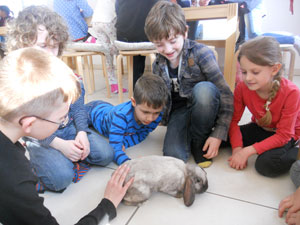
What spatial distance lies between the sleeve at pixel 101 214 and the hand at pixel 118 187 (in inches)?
0.9

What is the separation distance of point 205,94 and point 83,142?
647 mm

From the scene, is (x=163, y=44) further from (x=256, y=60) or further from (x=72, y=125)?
(x=72, y=125)

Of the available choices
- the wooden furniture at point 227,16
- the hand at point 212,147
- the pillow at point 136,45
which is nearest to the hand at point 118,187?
the hand at point 212,147

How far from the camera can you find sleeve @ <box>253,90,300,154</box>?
97 centimetres

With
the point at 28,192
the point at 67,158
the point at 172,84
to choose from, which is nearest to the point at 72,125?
the point at 67,158

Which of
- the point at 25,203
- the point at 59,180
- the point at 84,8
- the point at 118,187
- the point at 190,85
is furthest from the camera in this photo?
the point at 84,8

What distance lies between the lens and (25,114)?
0.55 metres

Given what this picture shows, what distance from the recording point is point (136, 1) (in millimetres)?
1789

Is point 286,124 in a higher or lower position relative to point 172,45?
lower

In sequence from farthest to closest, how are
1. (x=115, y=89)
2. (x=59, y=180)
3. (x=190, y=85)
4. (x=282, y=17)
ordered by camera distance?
(x=282, y=17)
(x=115, y=89)
(x=190, y=85)
(x=59, y=180)

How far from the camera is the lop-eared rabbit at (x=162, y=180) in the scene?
83 centimetres

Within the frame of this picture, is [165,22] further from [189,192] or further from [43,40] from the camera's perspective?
[189,192]

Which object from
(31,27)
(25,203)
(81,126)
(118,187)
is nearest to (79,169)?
(81,126)

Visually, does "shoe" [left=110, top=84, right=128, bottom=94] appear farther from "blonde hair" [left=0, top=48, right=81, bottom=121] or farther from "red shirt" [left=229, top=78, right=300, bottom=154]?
"blonde hair" [left=0, top=48, right=81, bottom=121]
